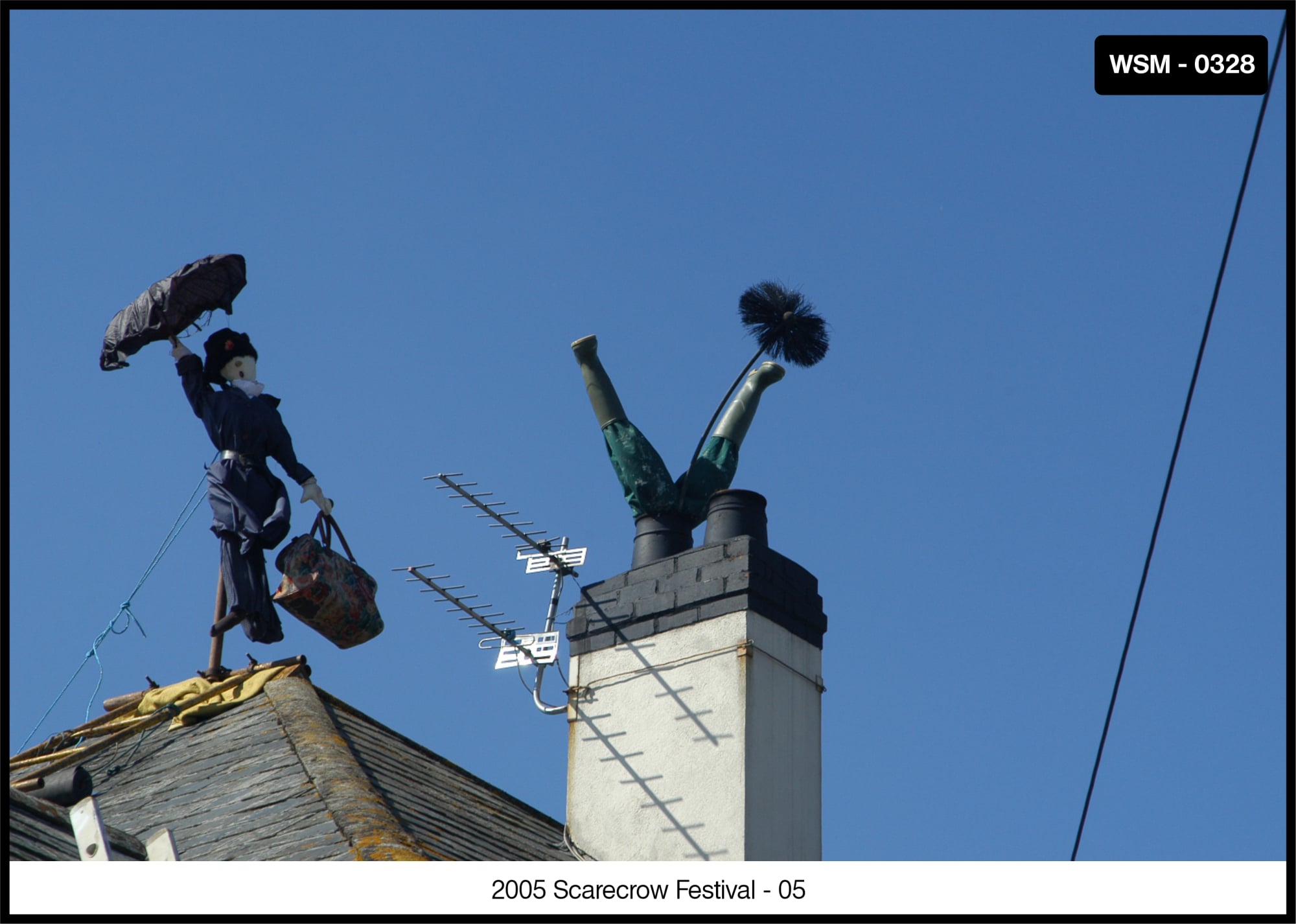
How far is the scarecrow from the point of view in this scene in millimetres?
13523

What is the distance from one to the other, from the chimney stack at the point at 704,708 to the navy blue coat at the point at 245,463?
2.15 m

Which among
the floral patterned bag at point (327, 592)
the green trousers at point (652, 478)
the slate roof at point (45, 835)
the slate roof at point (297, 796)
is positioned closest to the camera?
the slate roof at point (45, 835)

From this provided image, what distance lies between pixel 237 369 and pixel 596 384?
103 inches

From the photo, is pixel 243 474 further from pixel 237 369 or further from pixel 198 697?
pixel 198 697

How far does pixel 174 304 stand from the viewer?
11891mm

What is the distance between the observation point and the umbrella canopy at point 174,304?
468 inches

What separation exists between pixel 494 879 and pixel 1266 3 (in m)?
5.26

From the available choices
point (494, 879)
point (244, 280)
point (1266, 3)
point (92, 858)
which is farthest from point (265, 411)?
point (1266, 3)

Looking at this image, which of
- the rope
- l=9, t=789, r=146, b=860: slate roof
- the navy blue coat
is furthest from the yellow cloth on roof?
l=9, t=789, r=146, b=860: slate roof

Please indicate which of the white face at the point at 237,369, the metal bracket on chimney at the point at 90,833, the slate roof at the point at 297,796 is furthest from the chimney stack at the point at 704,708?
the metal bracket on chimney at the point at 90,833

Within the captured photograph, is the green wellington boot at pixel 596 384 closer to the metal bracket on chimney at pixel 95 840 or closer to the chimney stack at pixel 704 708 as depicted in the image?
the chimney stack at pixel 704 708

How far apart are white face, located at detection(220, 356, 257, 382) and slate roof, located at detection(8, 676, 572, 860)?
185cm

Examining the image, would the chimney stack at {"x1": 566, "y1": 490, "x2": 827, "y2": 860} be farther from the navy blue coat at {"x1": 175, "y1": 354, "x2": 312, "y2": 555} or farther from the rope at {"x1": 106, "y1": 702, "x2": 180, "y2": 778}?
the rope at {"x1": 106, "y1": 702, "x2": 180, "y2": 778}

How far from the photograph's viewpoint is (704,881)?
26.2 ft
